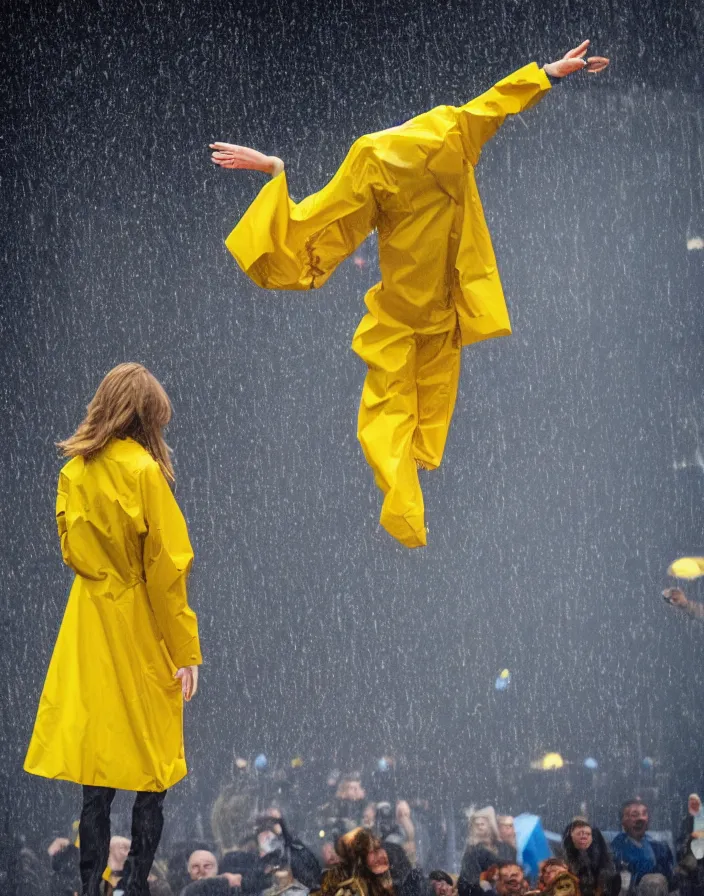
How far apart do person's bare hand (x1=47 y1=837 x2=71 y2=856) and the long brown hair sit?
248 cm

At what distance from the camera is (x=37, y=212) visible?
4.87 m

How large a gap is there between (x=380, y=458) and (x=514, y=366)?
251 centimetres

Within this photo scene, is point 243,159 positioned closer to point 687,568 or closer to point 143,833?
point 143,833

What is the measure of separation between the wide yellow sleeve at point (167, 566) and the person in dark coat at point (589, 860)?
2.33 metres

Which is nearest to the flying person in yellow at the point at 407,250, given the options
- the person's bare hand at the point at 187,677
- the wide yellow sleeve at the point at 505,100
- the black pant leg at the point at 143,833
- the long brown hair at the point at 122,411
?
the wide yellow sleeve at the point at 505,100

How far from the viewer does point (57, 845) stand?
459 centimetres

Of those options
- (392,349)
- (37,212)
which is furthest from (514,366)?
(392,349)

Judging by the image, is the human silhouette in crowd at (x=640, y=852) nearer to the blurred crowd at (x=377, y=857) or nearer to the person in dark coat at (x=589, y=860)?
the blurred crowd at (x=377, y=857)

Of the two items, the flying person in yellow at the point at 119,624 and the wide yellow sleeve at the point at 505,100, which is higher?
the wide yellow sleeve at the point at 505,100

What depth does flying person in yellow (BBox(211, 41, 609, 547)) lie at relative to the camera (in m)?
2.64

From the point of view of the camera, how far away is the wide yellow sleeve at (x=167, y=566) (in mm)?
2639

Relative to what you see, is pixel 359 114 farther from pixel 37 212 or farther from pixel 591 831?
pixel 591 831

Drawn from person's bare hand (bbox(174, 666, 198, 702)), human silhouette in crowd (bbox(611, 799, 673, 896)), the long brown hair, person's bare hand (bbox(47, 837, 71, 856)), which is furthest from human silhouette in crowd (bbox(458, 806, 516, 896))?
the long brown hair

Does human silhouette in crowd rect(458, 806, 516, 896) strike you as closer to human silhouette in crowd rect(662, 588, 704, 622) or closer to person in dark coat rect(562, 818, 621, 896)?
person in dark coat rect(562, 818, 621, 896)
